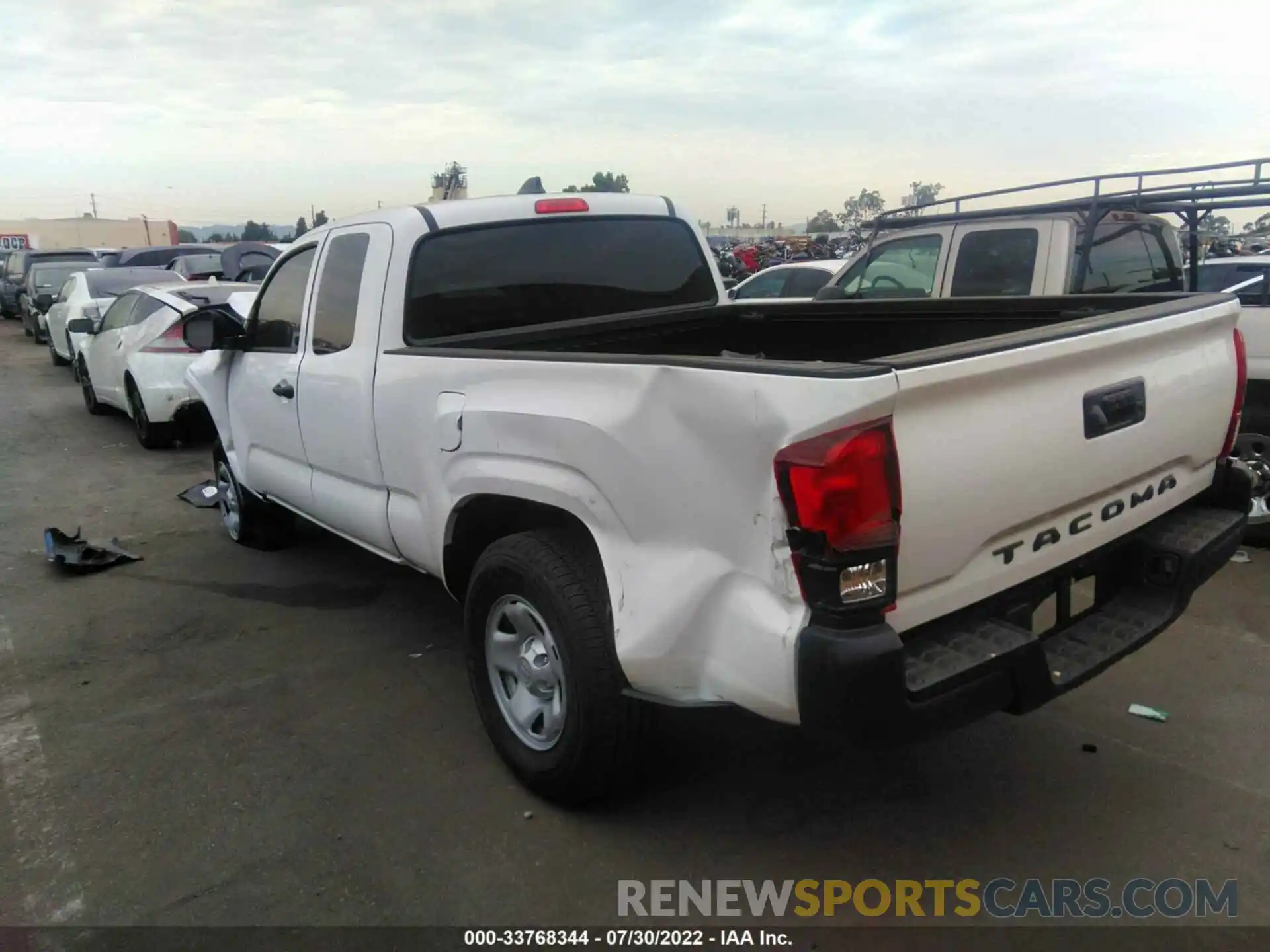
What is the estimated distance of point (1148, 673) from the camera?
4.02 metres

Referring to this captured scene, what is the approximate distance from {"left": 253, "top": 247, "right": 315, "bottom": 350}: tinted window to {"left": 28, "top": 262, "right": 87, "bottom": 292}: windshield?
1711 centimetres

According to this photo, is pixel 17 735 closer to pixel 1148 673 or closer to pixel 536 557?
pixel 536 557

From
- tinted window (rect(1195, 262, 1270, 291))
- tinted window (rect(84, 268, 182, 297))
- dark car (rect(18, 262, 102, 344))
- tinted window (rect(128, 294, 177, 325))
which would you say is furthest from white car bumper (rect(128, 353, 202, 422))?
dark car (rect(18, 262, 102, 344))

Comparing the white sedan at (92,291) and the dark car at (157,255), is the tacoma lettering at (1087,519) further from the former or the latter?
the dark car at (157,255)

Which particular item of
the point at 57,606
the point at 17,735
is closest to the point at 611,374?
the point at 17,735

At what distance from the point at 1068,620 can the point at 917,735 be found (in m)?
0.89

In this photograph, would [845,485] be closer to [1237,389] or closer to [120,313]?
[1237,389]

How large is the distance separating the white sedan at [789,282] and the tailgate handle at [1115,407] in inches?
290

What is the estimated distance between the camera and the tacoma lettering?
2.58 m

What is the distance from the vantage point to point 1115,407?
8.96 ft

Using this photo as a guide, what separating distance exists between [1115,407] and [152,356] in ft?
28.1

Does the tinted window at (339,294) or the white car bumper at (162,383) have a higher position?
the tinted window at (339,294)

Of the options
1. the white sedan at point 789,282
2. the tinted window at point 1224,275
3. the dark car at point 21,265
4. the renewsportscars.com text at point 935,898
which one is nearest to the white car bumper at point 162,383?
the white sedan at point 789,282

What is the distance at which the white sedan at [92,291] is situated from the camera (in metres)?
12.5
